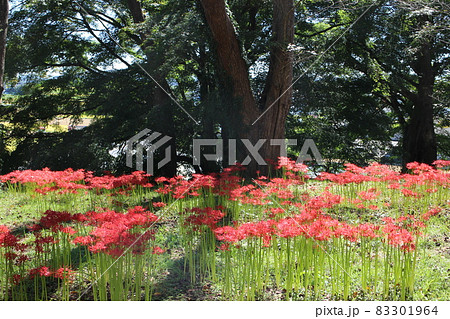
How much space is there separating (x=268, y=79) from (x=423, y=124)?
17.8 ft

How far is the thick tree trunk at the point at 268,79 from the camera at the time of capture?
7500mm

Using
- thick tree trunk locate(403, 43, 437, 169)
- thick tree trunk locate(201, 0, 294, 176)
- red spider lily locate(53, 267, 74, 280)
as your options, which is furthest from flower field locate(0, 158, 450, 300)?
thick tree trunk locate(403, 43, 437, 169)

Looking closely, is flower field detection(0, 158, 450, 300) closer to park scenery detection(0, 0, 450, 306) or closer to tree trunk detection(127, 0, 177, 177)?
park scenery detection(0, 0, 450, 306)

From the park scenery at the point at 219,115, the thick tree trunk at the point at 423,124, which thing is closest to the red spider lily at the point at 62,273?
the park scenery at the point at 219,115

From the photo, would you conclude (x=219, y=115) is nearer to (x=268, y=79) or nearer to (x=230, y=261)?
(x=268, y=79)

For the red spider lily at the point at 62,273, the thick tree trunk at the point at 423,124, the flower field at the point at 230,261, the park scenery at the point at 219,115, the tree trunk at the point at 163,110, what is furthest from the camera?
the thick tree trunk at the point at 423,124

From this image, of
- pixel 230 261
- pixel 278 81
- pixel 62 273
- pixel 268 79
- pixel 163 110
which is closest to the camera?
pixel 62 273

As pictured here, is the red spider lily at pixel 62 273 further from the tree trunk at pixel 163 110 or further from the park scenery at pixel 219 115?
the tree trunk at pixel 163 110

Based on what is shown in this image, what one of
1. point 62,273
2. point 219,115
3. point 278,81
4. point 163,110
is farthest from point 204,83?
point 62,273

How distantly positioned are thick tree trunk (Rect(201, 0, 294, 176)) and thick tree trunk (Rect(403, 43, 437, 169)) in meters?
4.97

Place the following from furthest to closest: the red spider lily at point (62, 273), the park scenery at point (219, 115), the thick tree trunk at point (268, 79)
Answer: the thick tree trunk at point (268, 79), the park scenery at point (219, 115), the red spider lily at point (62, 273)

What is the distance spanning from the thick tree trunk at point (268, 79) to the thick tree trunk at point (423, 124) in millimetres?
4971

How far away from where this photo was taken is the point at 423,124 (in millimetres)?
10664

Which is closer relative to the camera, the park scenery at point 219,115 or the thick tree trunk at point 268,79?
the park scenery at point 219,115
